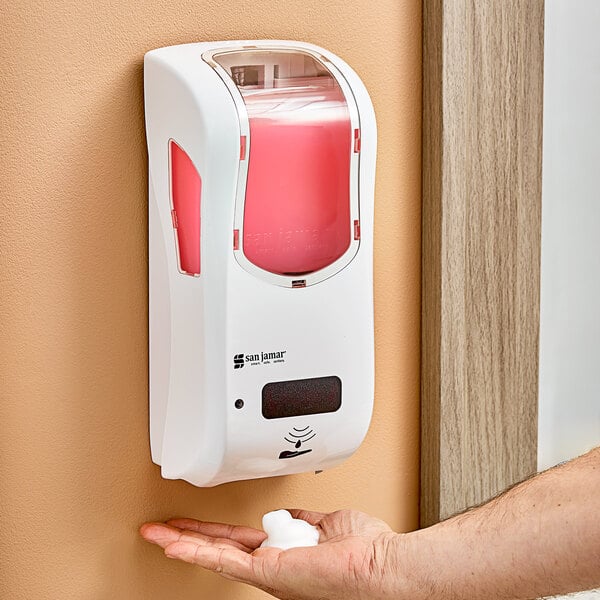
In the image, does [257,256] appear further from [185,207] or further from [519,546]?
[519,546]

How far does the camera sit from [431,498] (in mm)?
1270

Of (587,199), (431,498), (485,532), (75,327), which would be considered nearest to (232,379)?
(75,327)

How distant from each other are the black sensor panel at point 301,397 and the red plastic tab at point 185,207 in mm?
142

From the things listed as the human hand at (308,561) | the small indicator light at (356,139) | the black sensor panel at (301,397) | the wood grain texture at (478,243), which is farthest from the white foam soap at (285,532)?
the small indicator light at (356,139)

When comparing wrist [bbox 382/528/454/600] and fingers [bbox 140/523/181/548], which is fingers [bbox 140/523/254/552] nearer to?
fingers [bbox 140/523/181/548]

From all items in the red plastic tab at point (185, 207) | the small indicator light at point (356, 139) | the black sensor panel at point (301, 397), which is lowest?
the black sensor panel at point (301, 397)

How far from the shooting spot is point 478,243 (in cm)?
125

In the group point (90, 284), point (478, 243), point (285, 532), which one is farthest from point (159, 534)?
point (478, 243)

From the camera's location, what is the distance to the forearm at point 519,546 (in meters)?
0.89

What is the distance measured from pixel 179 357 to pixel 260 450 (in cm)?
12

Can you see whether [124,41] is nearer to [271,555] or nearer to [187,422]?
[187,422]

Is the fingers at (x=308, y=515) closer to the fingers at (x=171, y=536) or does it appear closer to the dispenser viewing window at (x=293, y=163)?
the fingers at (x=171, y=536)

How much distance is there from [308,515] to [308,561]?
128 mm

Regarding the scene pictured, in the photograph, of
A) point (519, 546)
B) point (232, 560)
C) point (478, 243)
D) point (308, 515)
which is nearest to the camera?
point (519, 546)
